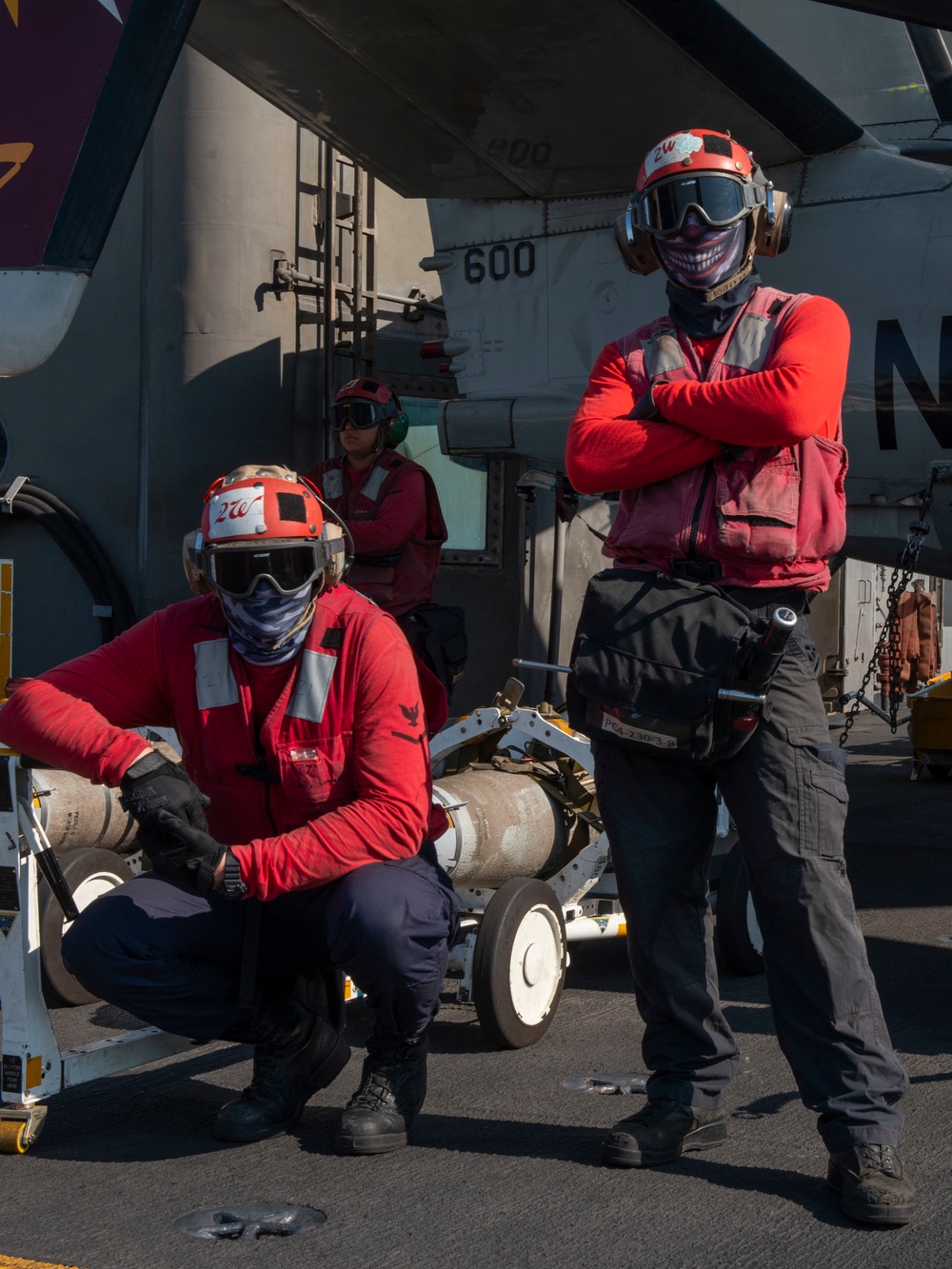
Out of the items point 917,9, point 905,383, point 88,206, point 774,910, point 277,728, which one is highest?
point 917,9

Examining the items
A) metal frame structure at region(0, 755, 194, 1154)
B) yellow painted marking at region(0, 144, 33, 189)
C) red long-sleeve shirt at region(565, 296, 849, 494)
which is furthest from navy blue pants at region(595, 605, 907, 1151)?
yellow painted marking at region(0, 144, 33, 189)

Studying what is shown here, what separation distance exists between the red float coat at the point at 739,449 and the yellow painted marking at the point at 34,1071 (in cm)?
170

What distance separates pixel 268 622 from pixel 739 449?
3.60 feet

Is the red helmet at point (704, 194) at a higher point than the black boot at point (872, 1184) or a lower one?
higher

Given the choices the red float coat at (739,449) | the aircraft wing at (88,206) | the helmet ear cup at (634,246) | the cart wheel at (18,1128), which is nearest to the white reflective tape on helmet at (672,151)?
the helmet ear cup at (634,246)

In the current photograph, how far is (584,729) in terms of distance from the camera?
120 inches

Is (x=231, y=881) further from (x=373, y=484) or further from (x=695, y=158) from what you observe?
(x=373, y=484)

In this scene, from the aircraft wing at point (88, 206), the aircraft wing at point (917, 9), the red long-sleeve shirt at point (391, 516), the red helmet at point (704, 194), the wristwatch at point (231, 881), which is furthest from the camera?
the red long-sleeve shirt at point (391, 516)

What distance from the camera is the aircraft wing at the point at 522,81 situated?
243 inches

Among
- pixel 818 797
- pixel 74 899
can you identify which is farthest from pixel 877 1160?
pixel 74 899

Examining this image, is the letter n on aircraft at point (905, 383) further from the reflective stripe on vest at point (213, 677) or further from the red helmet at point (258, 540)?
the reflective stripe on vest at point (213, 677)

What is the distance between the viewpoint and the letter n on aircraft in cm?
599

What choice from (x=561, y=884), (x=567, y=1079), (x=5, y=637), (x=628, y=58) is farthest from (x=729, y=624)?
(x=5, y=637)

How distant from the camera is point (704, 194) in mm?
2988
